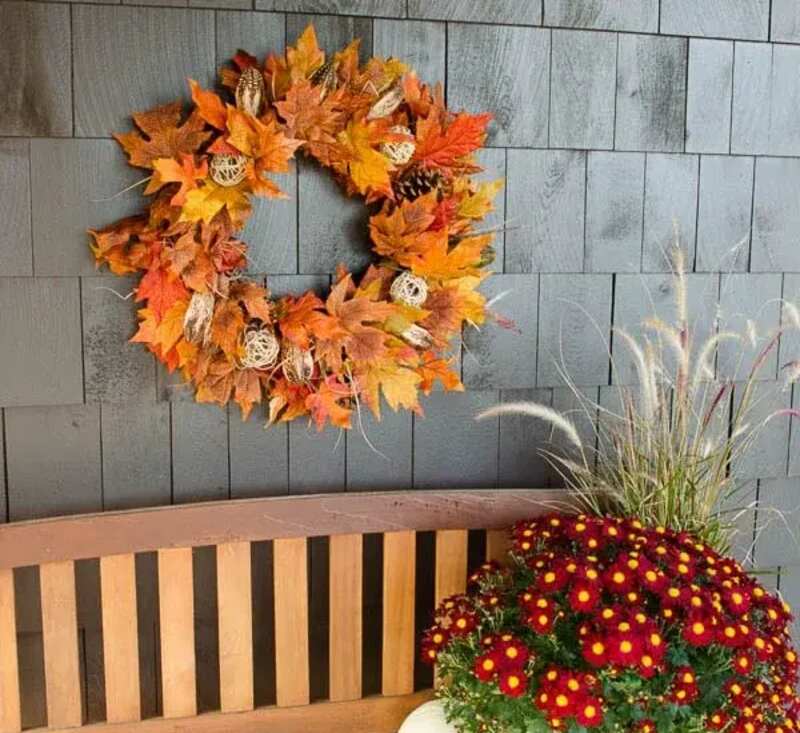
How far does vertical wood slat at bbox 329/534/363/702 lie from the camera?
67.5 inches

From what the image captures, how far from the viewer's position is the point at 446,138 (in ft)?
5.33

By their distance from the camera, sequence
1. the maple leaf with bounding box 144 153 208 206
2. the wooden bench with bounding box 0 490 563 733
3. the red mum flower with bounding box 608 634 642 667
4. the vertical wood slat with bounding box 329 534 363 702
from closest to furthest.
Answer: the red mum flower with bounding box 608 634 642 667 < the maple leaf with bounding box 144 153 208 206 < the wooden bench with bounding box 0 490 563 733 < the vertical wood slat with bounding box 329 534 363 702

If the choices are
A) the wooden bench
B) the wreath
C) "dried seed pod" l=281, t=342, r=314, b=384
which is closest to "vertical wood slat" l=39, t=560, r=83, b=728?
the wooden bench

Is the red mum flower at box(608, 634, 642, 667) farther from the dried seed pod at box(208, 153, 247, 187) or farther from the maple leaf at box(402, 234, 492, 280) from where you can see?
the dried seed pod at box(208, 153, 247, 187)

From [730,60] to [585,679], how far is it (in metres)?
1.19

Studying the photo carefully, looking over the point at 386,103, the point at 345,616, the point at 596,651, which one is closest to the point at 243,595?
the point at 345,616

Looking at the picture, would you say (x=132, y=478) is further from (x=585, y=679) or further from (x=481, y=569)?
(x=585, y=679)

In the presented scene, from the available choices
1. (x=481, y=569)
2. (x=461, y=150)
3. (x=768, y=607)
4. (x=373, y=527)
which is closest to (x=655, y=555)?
(x=768, y=607)

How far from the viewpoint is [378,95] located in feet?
5.25

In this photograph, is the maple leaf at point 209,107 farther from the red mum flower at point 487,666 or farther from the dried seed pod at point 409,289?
the red mum flower at point 487,666

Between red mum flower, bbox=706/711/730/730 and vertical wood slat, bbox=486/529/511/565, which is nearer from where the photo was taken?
red mum flower, bbox=706/711/730/730

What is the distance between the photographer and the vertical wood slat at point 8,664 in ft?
5.23

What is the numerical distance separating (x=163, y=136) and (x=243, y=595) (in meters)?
0.79

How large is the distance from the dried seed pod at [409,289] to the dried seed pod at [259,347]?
8.8 inches
